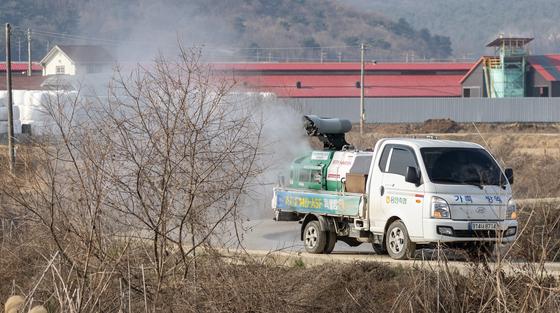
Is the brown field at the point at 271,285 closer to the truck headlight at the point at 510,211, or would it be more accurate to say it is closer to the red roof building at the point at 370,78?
the truck headlight at the point at 510,211

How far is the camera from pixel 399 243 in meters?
16.6

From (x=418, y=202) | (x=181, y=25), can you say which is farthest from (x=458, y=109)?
(x=418, y=202)

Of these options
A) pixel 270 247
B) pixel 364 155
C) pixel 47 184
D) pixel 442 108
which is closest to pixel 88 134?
pixel 47 184

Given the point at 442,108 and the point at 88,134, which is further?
the point at 442,108

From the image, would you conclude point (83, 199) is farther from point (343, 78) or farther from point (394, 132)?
point (343, 78)

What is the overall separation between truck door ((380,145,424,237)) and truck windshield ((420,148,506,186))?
260 millimetres

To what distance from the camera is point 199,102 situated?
12594 mm

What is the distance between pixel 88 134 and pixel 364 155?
6.77 meters

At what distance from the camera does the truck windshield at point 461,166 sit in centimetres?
1642

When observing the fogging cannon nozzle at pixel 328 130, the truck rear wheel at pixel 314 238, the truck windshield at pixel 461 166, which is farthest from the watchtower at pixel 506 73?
the truck windshield at pixel 461 166

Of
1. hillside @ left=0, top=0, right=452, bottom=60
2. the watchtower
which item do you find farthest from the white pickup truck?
hillside @ left=0, top=0, right=452, bottom=60

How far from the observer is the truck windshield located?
1642 centimetres

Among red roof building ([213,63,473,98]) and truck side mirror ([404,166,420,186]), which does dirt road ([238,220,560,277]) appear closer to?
truck side mirror ([404,166,420,186])

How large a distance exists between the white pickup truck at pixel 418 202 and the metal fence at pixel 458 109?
61.3 m
